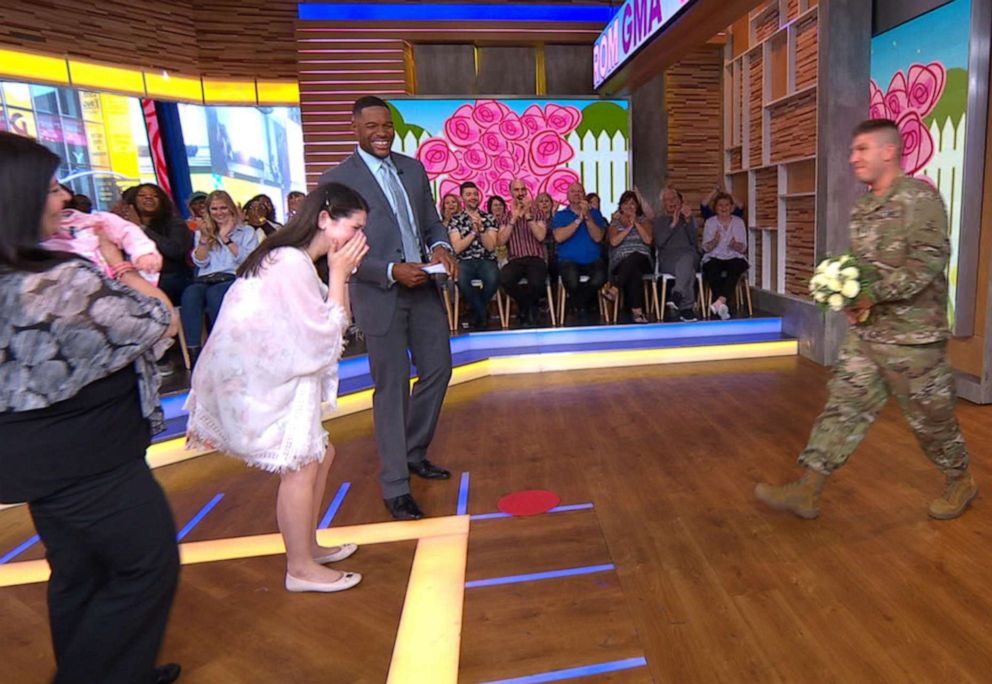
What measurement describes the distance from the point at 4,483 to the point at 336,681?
101 centimetres

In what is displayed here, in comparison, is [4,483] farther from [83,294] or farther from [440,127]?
[440,127]

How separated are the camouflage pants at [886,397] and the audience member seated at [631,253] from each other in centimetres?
399

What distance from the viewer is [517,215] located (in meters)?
6.41

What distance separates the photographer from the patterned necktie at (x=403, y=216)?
2.96 metres

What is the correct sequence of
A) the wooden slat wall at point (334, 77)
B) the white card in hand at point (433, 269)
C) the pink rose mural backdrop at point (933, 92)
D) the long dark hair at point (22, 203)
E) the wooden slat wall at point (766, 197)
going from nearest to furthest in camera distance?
the long dark hair at point (22, 203) < the white card in hand at point (433, 269) < the pink rose mural backdrop at point (933, 92) < the wooden slat wall at point (766, 197) < the wooden slat wall at point (334, 77)

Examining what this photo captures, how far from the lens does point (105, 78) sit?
7.90 meters

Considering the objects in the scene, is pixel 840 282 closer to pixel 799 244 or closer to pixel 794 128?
pixel 799 244

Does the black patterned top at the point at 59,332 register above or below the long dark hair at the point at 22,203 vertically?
below

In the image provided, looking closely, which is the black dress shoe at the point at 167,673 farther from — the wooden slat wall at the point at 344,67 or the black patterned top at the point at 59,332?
the wooden slat wall at the point at 344,67

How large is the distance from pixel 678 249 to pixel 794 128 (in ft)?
4.82

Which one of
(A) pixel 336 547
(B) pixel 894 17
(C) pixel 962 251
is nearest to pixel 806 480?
(A) pixel 336 547

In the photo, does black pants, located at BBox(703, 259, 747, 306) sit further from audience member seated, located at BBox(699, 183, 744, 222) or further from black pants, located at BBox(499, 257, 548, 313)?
black pants, located at BBox(499, 257, 548, 313)

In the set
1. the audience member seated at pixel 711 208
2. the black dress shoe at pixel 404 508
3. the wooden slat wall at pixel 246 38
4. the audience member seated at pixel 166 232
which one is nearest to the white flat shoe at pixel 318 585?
the black dress shoe at pixel 404 508

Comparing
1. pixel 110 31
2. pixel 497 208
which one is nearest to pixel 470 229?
pixel 497 208
